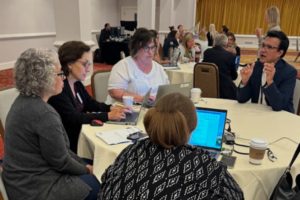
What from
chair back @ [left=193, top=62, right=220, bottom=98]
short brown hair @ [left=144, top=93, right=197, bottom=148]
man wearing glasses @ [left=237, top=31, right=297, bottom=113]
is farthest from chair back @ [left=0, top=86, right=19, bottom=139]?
chair back @ [left=193, top=62, right=220, bottom=98]

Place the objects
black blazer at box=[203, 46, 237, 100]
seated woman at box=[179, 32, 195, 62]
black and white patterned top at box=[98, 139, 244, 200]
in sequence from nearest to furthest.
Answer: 1. black and white patterned top at box=[98, 139, 244, 200]
2. black blazer at box=[203, 46, 237, 100]
3. seated woman at box=[179, 32, 195, 62]

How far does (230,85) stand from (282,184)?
255 cm

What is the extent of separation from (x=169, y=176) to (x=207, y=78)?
2677mm

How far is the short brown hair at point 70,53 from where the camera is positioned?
1934mm

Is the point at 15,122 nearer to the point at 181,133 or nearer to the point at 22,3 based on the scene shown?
the point at 181,133

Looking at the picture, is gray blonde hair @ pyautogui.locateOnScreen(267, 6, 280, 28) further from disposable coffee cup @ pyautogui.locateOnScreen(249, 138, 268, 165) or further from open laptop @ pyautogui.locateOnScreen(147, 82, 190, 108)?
disposable coffee cup @ pyautogui.locateOnScreen(249, 138, 268, 165)

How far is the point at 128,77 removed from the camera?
251 cm

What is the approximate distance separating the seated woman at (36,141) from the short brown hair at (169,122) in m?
0.59

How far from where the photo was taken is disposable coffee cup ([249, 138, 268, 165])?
4.30 ft

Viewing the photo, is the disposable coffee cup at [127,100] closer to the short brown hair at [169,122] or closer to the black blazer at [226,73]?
the short brown hair at [169,122]

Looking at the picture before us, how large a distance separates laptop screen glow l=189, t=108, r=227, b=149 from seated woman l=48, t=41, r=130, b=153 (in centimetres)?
67

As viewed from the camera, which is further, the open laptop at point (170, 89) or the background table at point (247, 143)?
the open laptop at point (170, 89)

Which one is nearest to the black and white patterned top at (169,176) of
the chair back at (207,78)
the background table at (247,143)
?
the background table at (247,143)

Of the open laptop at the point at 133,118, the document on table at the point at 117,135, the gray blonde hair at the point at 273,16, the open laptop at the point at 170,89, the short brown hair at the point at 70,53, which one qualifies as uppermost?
the gray blonde hair at the point at 273,16
